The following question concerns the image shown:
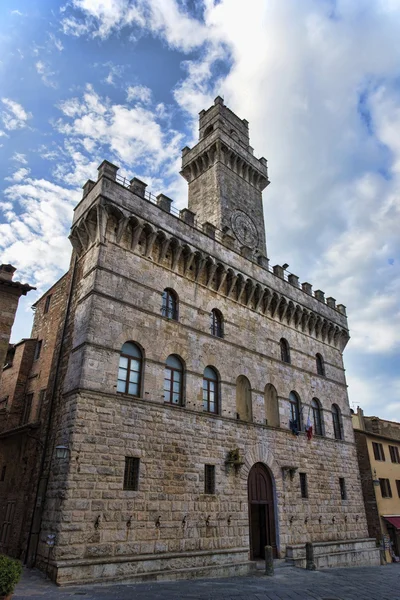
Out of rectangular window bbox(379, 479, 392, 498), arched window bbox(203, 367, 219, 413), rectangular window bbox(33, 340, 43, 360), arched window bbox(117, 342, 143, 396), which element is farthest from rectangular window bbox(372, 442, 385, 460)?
rectangular window bbox(33, 340, 43, 360)

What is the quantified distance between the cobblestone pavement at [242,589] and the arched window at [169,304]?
8732 mm

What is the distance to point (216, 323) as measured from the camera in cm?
1839

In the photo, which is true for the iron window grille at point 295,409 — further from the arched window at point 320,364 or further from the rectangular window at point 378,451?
the rectangular window at point 378,451

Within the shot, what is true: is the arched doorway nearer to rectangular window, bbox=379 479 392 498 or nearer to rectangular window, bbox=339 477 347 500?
rectangular window, bbox=339 477 347 500

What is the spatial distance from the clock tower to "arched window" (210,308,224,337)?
21.5 ft

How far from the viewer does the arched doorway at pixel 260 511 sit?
1684 centimetres

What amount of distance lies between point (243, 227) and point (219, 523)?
53.1 ft

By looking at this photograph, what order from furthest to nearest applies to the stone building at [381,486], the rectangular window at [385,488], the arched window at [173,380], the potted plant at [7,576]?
the rectangular window at [385,488] → the stone building at [381,486] → the arched window at [173,380] → the potted plant at [7,576]

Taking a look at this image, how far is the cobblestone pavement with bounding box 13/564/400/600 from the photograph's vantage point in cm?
980

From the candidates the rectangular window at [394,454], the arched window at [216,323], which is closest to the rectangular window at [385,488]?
the rectangular window at [394,454]

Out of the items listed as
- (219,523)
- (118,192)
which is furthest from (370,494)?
(118,192)

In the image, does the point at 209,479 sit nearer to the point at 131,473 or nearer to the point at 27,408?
the point at 131,473

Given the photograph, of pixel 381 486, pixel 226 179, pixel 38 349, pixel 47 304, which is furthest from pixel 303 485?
pixel 226 179

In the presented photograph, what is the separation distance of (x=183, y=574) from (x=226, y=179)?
20654mm
